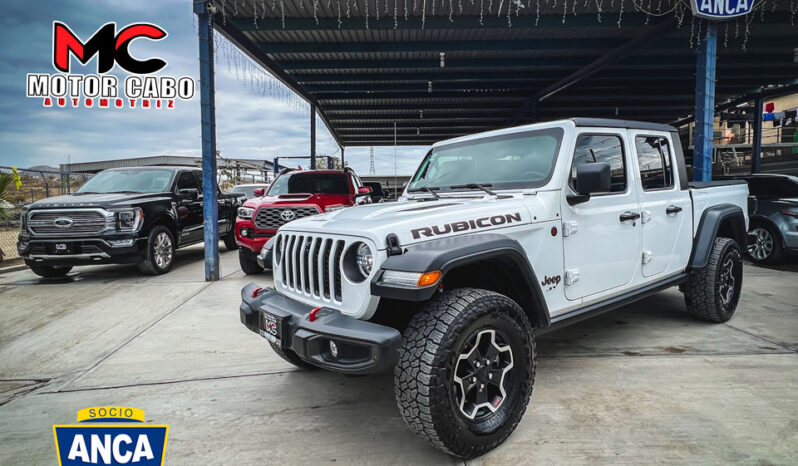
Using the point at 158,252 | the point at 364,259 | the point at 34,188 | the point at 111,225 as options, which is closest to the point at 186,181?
the point at 158,252

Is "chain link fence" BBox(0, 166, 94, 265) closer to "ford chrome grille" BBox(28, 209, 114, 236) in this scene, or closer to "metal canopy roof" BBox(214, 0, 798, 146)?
"ford chrome grille" BBox(28, 209, 114, 236)

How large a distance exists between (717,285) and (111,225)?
7.57 metres

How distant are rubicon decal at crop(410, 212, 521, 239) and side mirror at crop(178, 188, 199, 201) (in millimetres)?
7008

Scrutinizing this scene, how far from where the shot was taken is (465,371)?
2.25 meters

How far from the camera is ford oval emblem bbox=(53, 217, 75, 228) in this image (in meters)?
6.51

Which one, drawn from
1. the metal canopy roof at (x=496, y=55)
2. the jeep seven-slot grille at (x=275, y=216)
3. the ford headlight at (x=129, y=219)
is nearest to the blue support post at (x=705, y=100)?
the metal canopy roof at (x=496, y=55)

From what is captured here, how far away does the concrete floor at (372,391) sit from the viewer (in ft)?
7.70

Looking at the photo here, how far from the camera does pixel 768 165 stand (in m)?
17.6

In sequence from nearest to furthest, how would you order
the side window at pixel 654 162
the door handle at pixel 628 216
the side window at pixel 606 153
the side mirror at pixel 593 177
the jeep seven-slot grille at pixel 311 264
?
the jeep seven-slot grille at pixel 311 264, the side mirror at pixel 593 177, the side window at pixel 606 153, the door handle at pixel 628 216, the side window at pixel 654 162

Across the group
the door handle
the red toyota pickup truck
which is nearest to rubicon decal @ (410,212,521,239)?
the door handle

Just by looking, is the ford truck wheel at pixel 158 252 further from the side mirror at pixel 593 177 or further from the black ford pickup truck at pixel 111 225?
the side mirror at pixel 593 177

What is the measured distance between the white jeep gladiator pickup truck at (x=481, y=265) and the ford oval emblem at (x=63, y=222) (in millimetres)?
5106

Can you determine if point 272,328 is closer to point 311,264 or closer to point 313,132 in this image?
point 311,264

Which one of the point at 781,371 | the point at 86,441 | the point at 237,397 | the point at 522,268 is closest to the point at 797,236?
the point at 781,371
